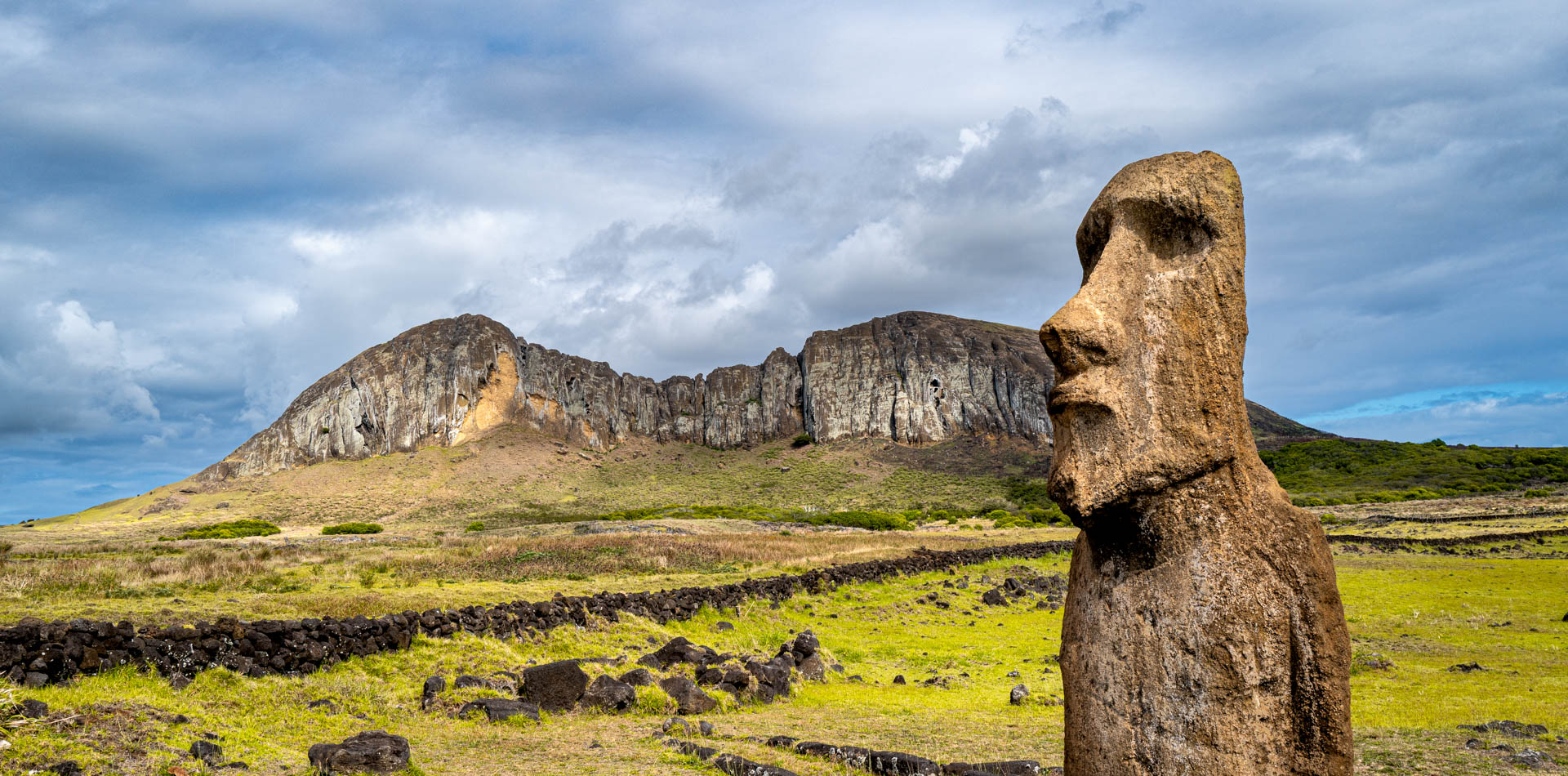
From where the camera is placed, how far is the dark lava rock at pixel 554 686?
1269 centimetres

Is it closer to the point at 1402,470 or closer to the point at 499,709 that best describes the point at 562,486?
the point at 1402,470

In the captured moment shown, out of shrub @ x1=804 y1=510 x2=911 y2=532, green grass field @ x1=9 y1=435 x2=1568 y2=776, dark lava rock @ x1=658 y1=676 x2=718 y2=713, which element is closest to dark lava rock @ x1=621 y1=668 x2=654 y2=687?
dark lava rock @ x1=658 y1=676 x2=718 y2=713

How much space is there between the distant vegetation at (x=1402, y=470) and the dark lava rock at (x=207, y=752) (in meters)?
77.1

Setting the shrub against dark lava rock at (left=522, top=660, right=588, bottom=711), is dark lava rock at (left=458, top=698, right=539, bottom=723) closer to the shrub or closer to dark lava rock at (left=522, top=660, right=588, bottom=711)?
dark lava rock at (left=522, top=660, right=588, bottom=711)

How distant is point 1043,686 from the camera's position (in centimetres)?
1501

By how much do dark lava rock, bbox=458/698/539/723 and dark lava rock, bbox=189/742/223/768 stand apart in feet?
11.8

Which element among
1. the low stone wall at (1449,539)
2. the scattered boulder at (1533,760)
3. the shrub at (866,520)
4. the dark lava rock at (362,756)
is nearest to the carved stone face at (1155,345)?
the scattered boulder at (1533,760)

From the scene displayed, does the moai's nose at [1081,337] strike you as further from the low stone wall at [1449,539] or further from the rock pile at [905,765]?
the low stone wall at [1449,539]

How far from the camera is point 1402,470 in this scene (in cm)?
9375

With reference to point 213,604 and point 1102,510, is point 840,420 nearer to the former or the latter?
point 213,604

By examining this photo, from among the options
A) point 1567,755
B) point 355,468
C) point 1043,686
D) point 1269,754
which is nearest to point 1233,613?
point 1269,754

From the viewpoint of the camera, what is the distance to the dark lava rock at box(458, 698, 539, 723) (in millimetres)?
12018

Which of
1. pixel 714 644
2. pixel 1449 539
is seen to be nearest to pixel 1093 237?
pixel 714 644

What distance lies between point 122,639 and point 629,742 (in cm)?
670
